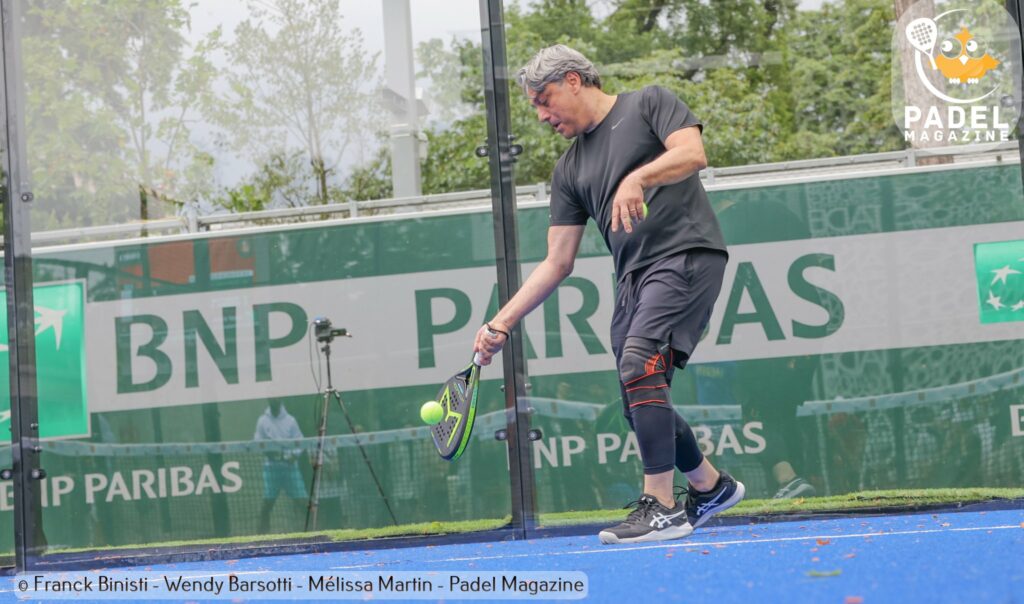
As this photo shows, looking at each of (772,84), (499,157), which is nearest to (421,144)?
(499,157)

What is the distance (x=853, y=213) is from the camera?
207 inches

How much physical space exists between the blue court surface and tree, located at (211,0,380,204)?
184cm

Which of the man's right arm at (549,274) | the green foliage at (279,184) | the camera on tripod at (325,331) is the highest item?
the green foliage at (279,184)

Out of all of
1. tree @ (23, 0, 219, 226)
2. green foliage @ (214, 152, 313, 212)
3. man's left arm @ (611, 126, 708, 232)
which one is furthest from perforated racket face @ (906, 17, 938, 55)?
tree @ (23, 0, 219, 226)

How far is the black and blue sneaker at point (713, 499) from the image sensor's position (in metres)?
4.16

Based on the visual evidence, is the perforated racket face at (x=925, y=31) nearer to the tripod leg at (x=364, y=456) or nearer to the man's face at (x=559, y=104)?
the man's face at (x=559, y=104)

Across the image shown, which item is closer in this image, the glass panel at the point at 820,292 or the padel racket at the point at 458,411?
the padel racket at the point at 458,411

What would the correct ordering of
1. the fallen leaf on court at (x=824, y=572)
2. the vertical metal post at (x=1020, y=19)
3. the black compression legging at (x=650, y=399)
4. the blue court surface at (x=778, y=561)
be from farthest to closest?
1. the vertical metal post at (x=1020, y=19)
2. the black compression legging at (x=650, y=399)
3. the fallen leaf on court at (x=824, y=572)
4. the blue court surface at (x=778, y=561)

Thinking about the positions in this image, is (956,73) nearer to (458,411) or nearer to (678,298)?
(678,298)

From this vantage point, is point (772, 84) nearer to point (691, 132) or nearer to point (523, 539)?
point (691, 132)

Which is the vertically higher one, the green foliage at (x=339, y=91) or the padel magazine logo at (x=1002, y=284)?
the green foliage at (x=339, y=91)

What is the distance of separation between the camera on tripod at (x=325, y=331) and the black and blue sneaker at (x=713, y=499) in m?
1.95

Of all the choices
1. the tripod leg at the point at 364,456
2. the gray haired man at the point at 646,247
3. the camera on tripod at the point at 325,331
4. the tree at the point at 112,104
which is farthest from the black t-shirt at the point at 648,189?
the tree at the point at 112,104

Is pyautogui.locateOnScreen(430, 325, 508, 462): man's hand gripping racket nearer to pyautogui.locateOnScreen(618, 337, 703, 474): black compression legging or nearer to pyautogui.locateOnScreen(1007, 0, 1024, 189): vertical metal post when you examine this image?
pyautogui.locateOnScreen(618, 337, 703, 474): black compression legging
